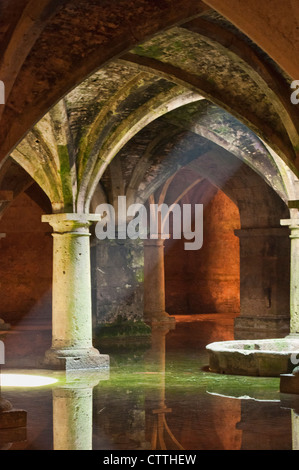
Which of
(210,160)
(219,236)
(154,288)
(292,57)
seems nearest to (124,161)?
(210,160)

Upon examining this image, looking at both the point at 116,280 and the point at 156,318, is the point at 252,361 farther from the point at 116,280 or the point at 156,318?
the point at 156,318

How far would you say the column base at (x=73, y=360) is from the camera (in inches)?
435

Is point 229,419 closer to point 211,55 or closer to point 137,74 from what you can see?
point 211,55

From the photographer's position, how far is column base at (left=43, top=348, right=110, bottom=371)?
36.2ft

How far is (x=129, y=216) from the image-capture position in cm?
1595

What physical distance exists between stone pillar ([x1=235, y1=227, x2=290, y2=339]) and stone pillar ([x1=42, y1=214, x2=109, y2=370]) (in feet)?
16.9

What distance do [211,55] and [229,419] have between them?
13.7 ft

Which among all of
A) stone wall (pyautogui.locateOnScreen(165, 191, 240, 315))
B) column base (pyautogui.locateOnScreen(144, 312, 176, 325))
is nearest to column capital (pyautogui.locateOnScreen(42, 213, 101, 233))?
column base (pyautogui.locateOnScreen(144, 312, 176, 325))

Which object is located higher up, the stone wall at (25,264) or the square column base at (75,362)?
the stone wall at (25,264)

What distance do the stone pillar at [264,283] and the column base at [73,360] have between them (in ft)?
16.4
